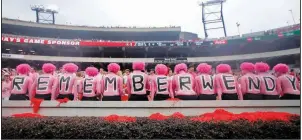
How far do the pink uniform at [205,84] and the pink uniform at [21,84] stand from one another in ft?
14.1

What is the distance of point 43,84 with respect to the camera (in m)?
7.09

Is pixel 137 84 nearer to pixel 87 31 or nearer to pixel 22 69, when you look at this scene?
Result: pixel 22 69

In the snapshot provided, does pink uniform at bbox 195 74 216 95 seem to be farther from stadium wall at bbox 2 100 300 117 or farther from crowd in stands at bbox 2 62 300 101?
stadium wall at bbox 2 100 300 117

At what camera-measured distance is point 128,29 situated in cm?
3734

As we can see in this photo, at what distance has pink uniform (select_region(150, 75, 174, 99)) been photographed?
23.0 ft

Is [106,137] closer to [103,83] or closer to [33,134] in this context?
[33,134]

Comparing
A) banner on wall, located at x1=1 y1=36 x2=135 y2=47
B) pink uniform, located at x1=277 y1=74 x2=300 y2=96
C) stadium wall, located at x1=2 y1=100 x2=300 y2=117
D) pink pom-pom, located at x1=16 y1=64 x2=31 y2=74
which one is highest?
banner on wall, located at x1=1 y1=36 x2=135 y2=47

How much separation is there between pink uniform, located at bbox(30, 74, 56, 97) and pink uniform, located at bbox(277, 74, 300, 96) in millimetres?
5841

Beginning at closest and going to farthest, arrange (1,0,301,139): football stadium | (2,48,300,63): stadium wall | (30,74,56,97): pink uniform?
(1,0,301,139): football stadium
(30,74,56,97): pink uniform
(2,48,300,63): stadium wall

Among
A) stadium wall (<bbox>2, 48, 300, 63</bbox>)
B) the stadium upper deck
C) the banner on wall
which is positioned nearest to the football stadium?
stadium wall (<bbox>2, 48, 300, 63</bbox>)

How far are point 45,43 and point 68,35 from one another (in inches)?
268

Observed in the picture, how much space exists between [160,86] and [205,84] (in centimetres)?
113

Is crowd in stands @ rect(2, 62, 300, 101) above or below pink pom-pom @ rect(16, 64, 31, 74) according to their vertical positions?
below

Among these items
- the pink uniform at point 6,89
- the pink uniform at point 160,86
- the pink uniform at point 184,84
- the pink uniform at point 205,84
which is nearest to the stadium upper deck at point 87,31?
the pink uniform at point 6,89
